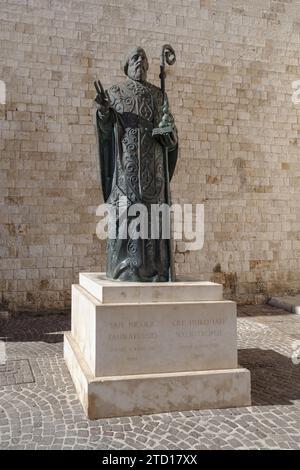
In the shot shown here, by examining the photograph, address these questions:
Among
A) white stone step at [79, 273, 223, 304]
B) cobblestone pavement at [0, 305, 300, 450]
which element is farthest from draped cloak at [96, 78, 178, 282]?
cobblestone pavement at [0, 305, 300, 450]

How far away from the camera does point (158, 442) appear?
9.19 ft

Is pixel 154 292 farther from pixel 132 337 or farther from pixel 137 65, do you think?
pixel 137 65

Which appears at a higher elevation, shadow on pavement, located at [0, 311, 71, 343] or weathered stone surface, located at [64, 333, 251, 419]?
weathered stone surface, located at [64, 333, 251, 419]

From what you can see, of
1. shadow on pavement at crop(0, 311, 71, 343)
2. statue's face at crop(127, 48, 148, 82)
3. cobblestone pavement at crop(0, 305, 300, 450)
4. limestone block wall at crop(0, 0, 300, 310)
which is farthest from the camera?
limestone block wall at crop(0, 0, 300, 310)

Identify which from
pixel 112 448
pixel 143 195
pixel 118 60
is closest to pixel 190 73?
pixel 118 60

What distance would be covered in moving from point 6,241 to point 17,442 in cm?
603

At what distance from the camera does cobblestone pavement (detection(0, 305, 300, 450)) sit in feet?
9.21

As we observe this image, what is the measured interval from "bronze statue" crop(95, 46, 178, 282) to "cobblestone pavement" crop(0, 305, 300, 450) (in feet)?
4.06

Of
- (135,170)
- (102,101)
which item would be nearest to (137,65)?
(102,101)

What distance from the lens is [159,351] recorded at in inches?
134

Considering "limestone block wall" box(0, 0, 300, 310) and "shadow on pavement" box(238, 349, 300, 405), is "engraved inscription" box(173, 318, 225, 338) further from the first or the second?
"limestone block wall" box(0, 0, 300, 310)

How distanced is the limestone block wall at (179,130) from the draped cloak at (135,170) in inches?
190

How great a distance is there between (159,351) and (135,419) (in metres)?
0.56

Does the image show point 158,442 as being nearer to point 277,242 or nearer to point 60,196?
point 60,196
